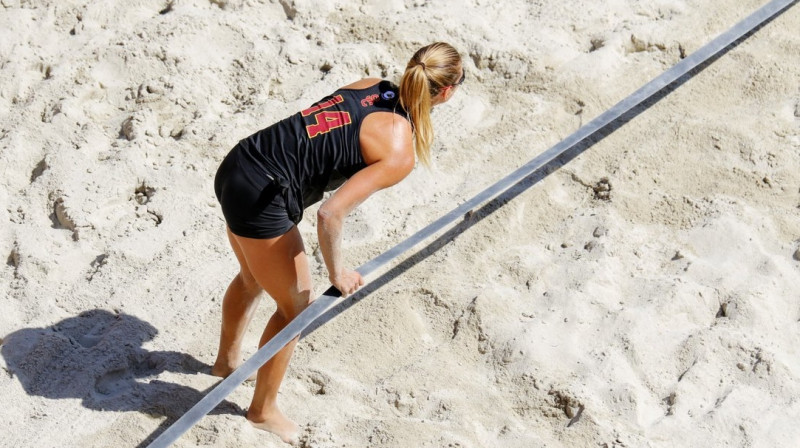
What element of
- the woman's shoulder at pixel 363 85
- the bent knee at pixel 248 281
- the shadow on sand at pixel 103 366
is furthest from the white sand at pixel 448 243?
the woman's shoulder at pixel 363 85

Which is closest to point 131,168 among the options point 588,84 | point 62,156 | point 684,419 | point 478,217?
point 62,156

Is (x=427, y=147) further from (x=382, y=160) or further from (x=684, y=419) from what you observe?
(x=684, y=419)

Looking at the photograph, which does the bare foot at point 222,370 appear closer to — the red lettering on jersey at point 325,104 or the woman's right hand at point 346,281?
the woman's right hand at point 346,281

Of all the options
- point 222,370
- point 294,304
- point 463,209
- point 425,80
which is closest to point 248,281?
point 294,304

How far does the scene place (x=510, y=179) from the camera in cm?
371

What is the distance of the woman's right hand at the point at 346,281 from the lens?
2.91m

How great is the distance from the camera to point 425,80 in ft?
9.39

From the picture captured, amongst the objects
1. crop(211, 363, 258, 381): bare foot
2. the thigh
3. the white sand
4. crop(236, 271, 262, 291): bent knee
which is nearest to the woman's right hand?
the thigh

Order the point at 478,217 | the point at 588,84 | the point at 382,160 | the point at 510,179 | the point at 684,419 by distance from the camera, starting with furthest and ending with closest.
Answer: the point at 588,84, the point at 478,217, the point at 510,179, the point at 684,419, the point at 382,160

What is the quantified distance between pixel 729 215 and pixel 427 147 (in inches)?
59.4

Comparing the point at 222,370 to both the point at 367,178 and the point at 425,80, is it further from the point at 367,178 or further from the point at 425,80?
the point at 425,80

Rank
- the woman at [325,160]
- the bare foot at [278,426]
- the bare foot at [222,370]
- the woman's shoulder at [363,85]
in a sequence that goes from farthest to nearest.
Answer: the bare foot at [222,370], the bare foot at [278,426], the woman's shoulder at [363,85], the woman at [325,160]

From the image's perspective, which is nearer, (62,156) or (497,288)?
(497,288)

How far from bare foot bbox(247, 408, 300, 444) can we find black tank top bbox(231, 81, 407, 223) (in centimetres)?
70
